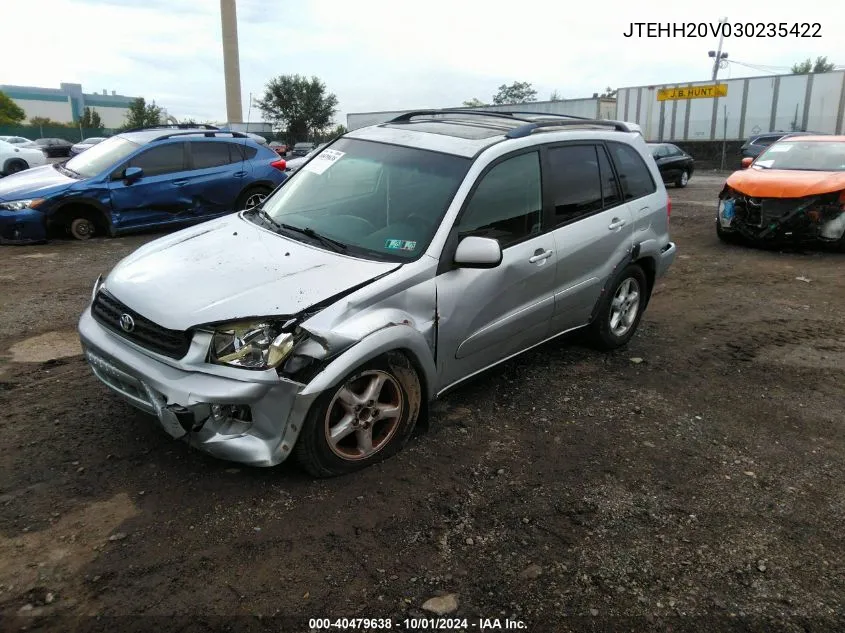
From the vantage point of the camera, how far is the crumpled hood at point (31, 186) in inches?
343

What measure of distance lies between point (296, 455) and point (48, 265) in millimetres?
6315

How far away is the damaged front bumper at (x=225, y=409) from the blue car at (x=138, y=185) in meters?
6.94

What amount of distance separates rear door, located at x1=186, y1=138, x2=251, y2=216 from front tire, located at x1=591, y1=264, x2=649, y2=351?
678cm

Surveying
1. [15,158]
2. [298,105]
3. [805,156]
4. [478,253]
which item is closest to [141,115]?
[298,105]

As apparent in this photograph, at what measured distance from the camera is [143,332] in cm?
309

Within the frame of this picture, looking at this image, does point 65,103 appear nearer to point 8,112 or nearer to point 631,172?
point 8,112

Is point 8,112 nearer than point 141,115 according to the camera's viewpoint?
No

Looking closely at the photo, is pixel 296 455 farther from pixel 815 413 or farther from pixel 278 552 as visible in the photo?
pixel 815 413

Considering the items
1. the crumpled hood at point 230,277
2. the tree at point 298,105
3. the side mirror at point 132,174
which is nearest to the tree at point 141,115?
the tree at point 298,105

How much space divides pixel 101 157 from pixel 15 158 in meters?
12.0

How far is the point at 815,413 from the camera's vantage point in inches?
166

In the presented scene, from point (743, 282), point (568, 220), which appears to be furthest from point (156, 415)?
point (743, 282)

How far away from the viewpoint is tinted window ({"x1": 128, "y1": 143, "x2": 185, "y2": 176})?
9336 millimetres

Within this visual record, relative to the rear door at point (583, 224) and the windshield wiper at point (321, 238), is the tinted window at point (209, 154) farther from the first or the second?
the rear door at point (583, 224)
